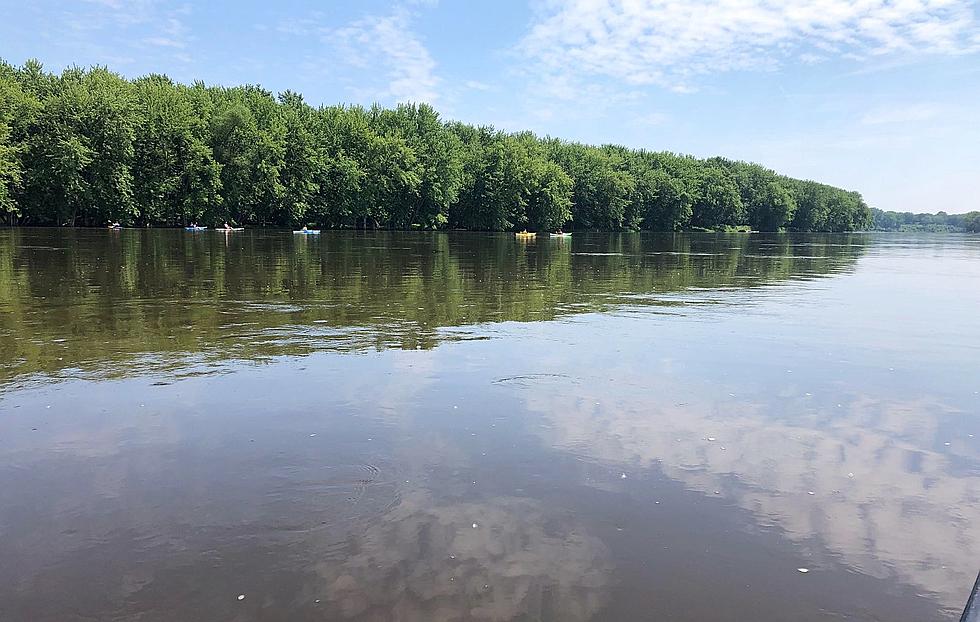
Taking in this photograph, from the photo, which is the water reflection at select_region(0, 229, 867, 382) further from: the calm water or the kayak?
the kayak

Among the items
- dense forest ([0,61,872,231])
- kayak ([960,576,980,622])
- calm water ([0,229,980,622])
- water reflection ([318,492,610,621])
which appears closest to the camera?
kayak ([960,576,980,622])

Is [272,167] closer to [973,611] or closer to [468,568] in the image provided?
[468,568]

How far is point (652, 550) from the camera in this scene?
17.9ft

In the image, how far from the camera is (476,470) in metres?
6.96

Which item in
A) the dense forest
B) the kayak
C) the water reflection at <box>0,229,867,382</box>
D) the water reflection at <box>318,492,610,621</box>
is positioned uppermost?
the dense forest

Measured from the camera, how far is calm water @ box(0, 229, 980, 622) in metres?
4.85

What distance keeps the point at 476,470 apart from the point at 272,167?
281 ft

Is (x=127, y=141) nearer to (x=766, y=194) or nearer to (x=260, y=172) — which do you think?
(x=260, y=172)

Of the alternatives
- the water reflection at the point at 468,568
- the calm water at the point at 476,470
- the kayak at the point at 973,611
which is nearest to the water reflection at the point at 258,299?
the calm water at the point at 476,470

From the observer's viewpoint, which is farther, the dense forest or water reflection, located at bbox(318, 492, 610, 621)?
the dense forest

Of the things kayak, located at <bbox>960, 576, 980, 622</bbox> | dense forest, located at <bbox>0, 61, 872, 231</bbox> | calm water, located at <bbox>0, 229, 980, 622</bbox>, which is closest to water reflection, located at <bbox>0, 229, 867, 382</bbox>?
calm water, located at <bbox>0, 229, 980, 622</bbox>

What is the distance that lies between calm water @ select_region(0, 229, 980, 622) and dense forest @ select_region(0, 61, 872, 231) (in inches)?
2628

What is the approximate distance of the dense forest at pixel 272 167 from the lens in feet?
232

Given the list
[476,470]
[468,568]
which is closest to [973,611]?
[468,568]
